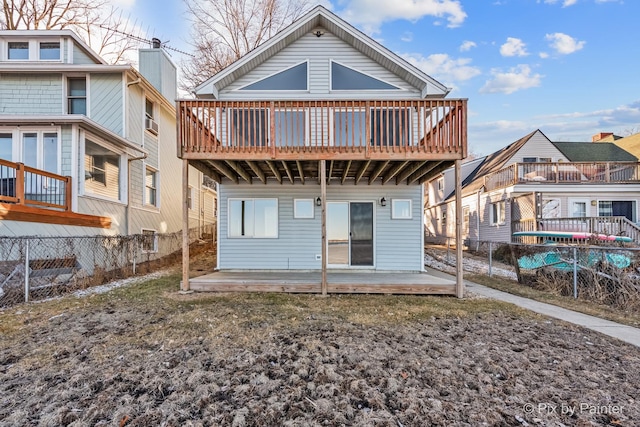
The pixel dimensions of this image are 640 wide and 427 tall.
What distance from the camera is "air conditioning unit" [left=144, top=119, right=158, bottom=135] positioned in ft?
37.0

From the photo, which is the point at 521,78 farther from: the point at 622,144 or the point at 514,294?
the point at 514,294

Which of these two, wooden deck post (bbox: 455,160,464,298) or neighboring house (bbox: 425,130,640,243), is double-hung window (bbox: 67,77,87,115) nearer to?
wooden deck post (bbox: 455,160,464,298)

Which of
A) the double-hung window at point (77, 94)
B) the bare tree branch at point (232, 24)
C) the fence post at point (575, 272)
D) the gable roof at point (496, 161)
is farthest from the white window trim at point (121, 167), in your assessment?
the gable roof at point (496, 161)

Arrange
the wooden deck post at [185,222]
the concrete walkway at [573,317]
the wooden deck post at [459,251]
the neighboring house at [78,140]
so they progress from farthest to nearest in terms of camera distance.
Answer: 1. the neighboring house at [78,140]
2. the wooden deck post at [185,222]
3. the wooden deck post at [459,251]
4. the concrete walkway at [573,317]

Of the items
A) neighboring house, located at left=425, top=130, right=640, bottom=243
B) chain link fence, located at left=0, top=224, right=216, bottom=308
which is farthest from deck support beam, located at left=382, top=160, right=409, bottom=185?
chain link fence, located at left=0, top=224, right=216, bottom=308

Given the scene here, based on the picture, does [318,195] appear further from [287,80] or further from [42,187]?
[42,187]

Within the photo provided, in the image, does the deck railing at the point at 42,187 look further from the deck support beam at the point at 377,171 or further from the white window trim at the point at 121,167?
the deck support beam at the point at 377,171

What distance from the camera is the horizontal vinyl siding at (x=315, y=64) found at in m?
8.73

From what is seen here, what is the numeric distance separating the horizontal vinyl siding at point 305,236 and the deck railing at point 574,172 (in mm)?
8092

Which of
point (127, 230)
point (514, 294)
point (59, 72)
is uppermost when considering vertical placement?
point (59, 72)

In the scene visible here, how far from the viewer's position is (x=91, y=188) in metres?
8.76

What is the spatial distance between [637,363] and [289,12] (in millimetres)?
19663

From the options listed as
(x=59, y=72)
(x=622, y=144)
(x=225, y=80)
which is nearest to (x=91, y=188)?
(x=59, y=72)

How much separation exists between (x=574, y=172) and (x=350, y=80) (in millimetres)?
12237
